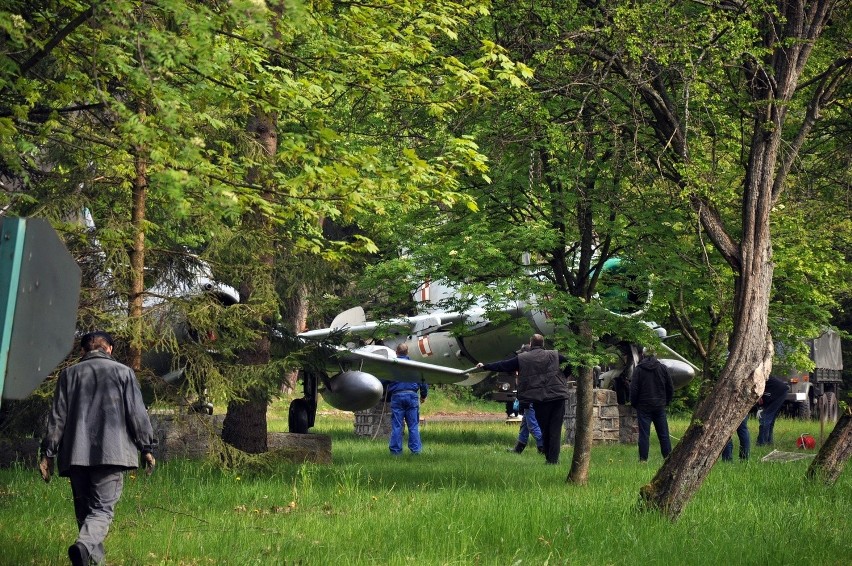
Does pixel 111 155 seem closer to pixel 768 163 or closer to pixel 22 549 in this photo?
pixel 22 549

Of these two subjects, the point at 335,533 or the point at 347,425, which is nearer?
the point at 335,533

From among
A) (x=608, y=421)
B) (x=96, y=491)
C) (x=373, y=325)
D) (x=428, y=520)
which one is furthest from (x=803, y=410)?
(x=96, y=491)

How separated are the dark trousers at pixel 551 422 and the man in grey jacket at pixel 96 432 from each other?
8323 millimetres

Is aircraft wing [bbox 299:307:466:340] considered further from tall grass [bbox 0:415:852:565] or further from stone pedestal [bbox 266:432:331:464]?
tall grass [bbox 0:415:852:565]

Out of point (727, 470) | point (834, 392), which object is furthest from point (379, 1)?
point (834, 392)

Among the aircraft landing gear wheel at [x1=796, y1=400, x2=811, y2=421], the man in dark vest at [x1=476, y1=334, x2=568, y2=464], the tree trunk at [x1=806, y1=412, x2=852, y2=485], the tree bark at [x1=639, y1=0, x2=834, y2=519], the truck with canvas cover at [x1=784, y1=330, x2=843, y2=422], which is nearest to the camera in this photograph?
the tree bark at [x1=639, y1=0, x2=834, y2=519]

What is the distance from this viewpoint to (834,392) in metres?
38.8

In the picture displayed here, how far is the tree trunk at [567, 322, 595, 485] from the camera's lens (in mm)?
13656

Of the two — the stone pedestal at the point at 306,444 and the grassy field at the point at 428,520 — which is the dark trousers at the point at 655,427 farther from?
the stone pedestal at the point at 306,444

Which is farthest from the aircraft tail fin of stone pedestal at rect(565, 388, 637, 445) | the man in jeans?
the man in jeans

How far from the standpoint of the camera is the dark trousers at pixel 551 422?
15.6 meters

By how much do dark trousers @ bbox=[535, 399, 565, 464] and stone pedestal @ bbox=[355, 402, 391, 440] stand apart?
8.99 metres

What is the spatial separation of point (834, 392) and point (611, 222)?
2843 centimetres

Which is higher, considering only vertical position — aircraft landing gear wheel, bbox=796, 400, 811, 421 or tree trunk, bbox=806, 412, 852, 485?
aircraft landing gear wheel, bbox=796, 400, 811, 421
